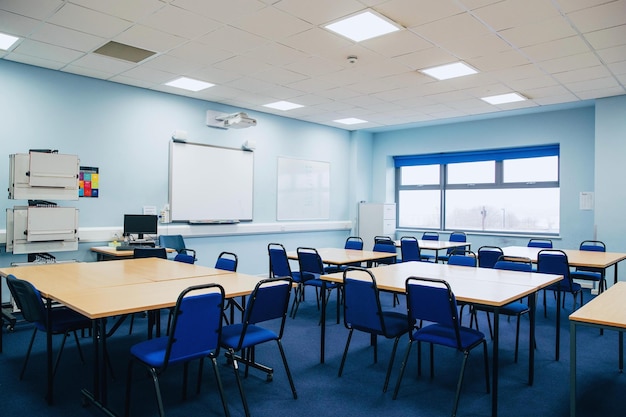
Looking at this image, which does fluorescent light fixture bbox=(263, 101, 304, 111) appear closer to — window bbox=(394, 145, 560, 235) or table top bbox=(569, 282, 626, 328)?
window bbox=(394, 145, 560, 235)

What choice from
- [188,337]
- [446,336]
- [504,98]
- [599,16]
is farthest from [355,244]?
[188,337]

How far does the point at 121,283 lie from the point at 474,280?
2.76 metres

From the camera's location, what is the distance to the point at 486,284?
338cm

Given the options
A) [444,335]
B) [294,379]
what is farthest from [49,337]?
[444,335]

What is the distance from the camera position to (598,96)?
6.58m

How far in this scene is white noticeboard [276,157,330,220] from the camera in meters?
8.19

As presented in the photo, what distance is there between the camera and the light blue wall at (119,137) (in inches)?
Answer: 205

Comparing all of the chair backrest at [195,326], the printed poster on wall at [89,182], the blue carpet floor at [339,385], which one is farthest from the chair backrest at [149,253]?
the chair backrest at [195,326]

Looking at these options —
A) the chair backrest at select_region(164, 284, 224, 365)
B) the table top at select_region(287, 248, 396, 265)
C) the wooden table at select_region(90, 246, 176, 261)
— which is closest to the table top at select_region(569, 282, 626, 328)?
the chair backrest at select_region(164, 284, 224, 365)

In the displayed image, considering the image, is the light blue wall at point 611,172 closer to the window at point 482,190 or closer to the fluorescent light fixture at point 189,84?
the window at point 482,190

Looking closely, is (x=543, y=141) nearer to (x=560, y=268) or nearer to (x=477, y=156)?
(x=477, y=156)

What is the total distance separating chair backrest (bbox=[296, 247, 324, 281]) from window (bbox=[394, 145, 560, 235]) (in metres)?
4.85

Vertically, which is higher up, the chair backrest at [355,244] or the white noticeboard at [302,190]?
the white noticeboard at [302,190]

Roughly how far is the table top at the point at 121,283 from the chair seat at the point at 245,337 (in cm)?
29
